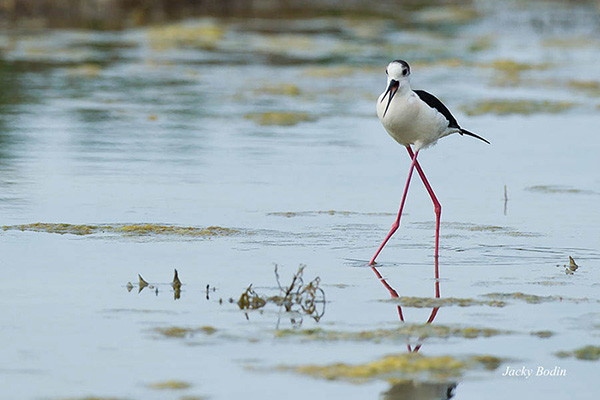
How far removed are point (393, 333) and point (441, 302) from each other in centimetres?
68

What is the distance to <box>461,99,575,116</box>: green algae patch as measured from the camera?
14.7 meters

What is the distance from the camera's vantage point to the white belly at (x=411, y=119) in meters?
7.78

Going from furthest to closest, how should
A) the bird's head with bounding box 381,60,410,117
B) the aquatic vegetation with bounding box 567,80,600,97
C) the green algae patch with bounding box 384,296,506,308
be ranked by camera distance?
the aquatic vegetation with bounding box 567,80,600,97
the bird's head with bounding box 381,60,410,117
the green algae patch with bounding box 384,296,506,308

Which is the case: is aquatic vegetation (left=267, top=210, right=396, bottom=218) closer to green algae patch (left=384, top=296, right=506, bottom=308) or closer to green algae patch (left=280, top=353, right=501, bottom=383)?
green algae patch (left=384, top=296, right=506, bottom=308)

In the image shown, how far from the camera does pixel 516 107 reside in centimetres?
1506

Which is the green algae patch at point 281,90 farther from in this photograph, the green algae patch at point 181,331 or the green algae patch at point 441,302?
the green algae patch at point 181,331

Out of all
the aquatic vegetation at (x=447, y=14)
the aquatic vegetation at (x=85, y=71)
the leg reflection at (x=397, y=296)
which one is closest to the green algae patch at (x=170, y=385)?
the leg reflection at (x=397, y=296)

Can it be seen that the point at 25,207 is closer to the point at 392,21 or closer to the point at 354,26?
the point at 354,26

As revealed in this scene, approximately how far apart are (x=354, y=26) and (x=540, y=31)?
378 centimetres

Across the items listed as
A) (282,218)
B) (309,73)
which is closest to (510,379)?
(282,218)

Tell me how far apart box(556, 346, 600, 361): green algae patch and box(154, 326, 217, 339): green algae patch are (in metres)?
1.59

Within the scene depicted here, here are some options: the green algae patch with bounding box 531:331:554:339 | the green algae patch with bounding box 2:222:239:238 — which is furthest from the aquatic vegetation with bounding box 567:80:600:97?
the green algae patch with bounding box 531:331:554:339

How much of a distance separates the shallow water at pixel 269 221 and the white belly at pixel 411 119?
69cm

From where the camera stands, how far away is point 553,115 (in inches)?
576
